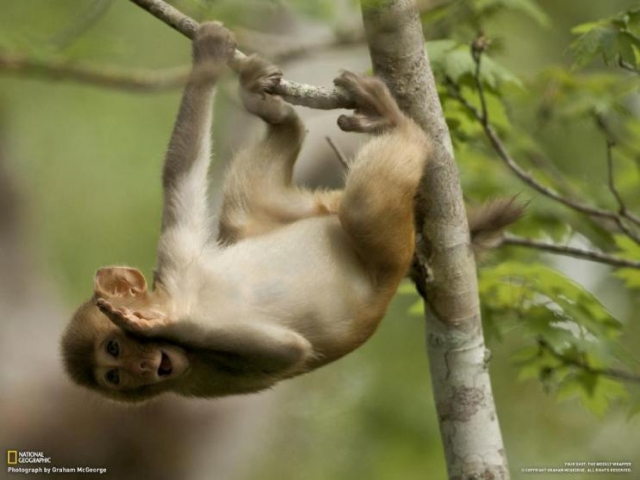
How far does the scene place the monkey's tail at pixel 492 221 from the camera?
14.4 ft

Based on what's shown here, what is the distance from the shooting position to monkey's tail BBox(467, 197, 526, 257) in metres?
4.38

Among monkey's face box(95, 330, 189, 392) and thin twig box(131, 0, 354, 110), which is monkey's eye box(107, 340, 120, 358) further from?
thin twig box(131, 0, 354, 110)

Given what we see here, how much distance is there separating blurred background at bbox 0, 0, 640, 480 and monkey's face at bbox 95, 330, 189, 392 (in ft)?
7.18

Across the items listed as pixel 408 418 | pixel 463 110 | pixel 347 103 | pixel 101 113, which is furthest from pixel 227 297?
pixel 101 113

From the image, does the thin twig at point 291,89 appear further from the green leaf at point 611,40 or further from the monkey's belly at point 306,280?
the green leaf at point 611,40

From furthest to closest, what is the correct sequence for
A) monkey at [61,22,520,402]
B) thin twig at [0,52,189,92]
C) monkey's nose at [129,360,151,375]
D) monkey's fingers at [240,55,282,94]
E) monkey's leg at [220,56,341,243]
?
thin twig at [0,52,189,92] < monkey's leg at [220,56,341,243] < monkey's fingers at [240,55,282,94] < monkey at [61,22,520,402] < monkey's nose at [129,360,151,375]

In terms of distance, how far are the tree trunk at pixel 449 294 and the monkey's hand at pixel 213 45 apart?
627mm

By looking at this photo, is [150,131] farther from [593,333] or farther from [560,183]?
[593,333]

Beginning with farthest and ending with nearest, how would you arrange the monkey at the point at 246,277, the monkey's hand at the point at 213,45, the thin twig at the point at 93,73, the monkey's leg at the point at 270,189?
1. the thin twig at the point at 93,73
2. the monkey's leg at the point at 270,189
3. the monkey's hand at the point at 213,45
4. the monkey at the point at 246,277

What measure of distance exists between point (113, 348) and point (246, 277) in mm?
656

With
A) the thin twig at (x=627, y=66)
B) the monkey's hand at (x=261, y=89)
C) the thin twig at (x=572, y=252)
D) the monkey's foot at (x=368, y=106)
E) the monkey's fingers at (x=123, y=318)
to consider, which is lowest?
the monkey's fingers at (x=123, y=318)

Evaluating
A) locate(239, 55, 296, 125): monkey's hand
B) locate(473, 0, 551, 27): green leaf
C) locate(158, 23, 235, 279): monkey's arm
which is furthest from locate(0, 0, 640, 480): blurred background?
locate(158, 23, 235, 279): monkey's arm

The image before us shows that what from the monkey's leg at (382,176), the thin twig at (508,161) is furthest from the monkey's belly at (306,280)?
the thin twig at (508,161)

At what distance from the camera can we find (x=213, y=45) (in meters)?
3.97
